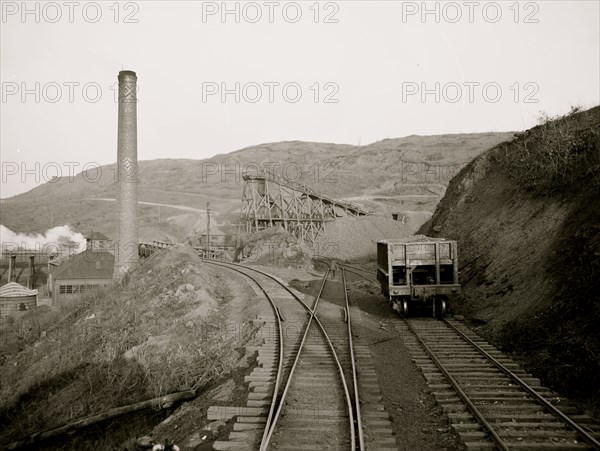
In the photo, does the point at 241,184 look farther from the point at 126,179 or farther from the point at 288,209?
the point at 126,179

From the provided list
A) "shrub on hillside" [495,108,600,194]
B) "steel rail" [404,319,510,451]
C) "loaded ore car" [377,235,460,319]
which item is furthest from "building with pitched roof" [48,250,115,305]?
"steel rail" [404,319,510,451]

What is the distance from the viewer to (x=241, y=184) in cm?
10519

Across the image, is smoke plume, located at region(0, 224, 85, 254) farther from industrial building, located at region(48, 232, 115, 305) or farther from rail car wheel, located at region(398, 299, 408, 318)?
rail car wheel, located at region(398, 299, 408, 318)

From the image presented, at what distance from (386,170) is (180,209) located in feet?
160

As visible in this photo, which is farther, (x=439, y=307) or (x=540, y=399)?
(x=439, y=307)

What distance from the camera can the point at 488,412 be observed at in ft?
21.4

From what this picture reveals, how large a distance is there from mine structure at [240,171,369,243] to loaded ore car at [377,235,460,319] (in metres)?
25.0

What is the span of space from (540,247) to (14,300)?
3721 centimetres

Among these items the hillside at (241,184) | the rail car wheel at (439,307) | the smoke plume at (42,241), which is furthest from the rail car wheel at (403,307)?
the smoke plume at (42,241)

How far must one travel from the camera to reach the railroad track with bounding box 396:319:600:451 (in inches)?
225

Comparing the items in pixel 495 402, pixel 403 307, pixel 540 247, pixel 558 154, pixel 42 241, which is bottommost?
pixel 495 402

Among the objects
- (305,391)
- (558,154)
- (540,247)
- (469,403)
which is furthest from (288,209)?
(469,403)

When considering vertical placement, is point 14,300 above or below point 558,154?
below

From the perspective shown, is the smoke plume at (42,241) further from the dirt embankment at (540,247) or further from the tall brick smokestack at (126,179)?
the dirt embankment at (540,247)
